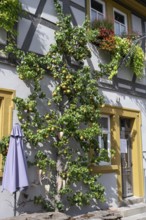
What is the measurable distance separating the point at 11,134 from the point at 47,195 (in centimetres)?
178

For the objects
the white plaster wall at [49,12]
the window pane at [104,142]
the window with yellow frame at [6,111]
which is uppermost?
the white plaster wall at [49,12]

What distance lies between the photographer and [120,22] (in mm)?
9672

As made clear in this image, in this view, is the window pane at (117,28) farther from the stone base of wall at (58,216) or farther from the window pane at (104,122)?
the stone base of wall at (58,216)

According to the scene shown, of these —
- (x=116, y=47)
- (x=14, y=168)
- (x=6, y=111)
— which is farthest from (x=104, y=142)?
(x=14, y=168)

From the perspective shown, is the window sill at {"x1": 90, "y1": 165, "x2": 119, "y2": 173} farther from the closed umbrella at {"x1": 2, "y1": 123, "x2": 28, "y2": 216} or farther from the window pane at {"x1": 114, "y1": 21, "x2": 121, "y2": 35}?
the window pane at {"x1": 114, "y1": 21, "x2": 121, "y2": 35}

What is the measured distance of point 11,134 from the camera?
221 inches

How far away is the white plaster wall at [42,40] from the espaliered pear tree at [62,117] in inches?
8.8

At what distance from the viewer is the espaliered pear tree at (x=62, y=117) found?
6.36 metres

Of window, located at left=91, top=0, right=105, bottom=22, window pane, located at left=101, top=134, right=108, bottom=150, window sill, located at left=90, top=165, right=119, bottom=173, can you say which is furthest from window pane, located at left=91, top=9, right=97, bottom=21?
window sill, located at left=90, top=165, right=119, bottom=173

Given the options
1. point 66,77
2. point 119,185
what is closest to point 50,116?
point 66,77

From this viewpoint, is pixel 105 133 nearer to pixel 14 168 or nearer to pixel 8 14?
pixel 14 168

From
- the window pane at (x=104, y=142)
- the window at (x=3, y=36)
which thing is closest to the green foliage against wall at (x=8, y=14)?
the window at (x=3, y=36)

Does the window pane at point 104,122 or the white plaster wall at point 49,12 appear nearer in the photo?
the white plaster wall at point 49,12

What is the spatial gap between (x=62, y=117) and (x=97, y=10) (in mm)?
4180
